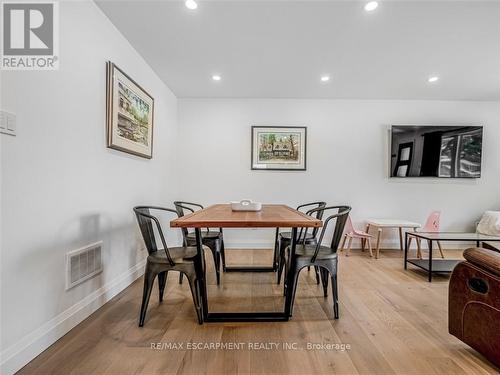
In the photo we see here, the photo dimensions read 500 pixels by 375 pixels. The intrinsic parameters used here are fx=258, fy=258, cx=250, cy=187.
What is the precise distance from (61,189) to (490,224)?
532 cm

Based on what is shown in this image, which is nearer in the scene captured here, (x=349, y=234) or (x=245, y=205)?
(x=245, y=205)

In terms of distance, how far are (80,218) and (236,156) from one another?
266 centimetres

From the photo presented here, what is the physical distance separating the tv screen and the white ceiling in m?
0.60

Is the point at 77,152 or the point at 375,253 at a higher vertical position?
the point at 77,152

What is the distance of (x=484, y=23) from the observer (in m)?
2.20

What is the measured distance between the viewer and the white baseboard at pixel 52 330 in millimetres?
1311

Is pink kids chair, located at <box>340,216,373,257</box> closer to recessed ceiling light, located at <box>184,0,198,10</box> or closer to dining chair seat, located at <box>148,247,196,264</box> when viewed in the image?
dining chair seat, located at <box>148,247,196,264</box>

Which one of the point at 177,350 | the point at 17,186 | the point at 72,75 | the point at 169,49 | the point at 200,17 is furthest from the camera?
the point at 169,49

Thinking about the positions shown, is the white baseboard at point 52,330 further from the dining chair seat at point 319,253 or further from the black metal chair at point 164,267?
the dining chair seat at point 319,253

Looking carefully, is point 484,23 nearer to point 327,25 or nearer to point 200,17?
point 327,25

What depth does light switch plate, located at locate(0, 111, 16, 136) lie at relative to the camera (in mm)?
1272

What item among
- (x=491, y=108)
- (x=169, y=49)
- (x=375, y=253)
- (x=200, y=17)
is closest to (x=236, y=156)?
(x=169, y=49)

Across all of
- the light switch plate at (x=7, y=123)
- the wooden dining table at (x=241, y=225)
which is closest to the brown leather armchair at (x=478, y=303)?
the wooden dining table at (x=241, y=225)

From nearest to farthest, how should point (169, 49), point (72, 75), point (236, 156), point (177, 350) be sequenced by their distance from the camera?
point (177, 350), point (72, 75), point (169, 49), point (236, 156)
